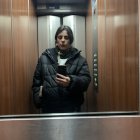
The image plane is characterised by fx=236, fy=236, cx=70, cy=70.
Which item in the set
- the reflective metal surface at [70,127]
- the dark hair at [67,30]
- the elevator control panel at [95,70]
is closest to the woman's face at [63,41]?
the dark hair at [67,30]

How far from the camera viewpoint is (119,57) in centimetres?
89

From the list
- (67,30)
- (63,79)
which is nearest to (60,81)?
(63,79)

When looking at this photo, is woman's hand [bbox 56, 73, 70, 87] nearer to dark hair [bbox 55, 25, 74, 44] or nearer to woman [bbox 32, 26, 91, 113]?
woman [bbox 32, 26, 91, 113]

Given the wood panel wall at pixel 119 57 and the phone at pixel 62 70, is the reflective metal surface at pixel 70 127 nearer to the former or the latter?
the wood panel wall at pixel 119 57

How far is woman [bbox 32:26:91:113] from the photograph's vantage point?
0.96 m

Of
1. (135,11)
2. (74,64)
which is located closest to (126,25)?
(135,11)

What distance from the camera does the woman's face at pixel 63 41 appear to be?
114 cm

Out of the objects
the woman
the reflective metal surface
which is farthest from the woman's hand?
the reflective metal surface

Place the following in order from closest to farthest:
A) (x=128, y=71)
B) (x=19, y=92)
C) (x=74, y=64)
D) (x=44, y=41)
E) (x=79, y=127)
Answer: (x=79, y=127) → (x=128, y=71) → (x=19, y=92) → (x=74, y=64) → (x=44, y=41)

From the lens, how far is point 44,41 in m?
1.19

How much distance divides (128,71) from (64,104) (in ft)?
0.97

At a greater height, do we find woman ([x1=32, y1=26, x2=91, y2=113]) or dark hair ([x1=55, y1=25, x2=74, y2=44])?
dark hair ([x1=55, y1=25, x2=74, y2=44])

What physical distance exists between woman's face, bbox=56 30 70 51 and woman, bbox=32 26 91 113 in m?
0.03

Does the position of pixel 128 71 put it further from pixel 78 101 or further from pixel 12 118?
pixel 12 118
